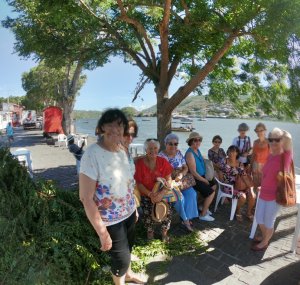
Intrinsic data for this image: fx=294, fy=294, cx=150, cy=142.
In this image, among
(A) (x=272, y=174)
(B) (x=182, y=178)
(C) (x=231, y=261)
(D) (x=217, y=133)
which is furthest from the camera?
(D) (x=217, y=133)

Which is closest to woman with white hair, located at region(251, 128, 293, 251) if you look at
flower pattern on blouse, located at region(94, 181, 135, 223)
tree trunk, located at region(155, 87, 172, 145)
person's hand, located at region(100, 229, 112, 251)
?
flower pattern on blouse, located at region(94, 181, 135, 223)

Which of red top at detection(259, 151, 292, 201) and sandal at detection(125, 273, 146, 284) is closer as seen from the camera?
sandal at detection(125, 273, 146, 284)

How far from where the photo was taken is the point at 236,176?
531 cm

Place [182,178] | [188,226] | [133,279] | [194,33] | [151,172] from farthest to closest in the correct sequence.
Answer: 1. [194,33]
2. [182,178]
3. [188,226]
4. [151,172]
5. [133,279]

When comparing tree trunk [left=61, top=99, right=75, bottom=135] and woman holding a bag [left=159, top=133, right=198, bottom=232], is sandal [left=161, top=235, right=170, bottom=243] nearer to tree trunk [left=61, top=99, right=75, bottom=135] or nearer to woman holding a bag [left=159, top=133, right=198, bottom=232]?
woman holding a bag [left=159, top=133, right=198, bottom=232]

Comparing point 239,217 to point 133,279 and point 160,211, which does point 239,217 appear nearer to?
point 160,211

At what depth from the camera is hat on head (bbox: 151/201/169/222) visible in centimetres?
395

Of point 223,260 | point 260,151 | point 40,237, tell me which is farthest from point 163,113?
point 40,237

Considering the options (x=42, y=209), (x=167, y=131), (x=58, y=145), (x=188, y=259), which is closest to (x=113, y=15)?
(x=167, y=131)

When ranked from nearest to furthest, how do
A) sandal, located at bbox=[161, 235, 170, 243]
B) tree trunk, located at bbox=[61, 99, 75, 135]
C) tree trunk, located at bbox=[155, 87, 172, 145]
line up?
sandal, located at bbox=[161, 235, 170, 243]
tree trunk, located at bbox=[155, 87, 172, 145]
tree trunk, located at bbox=[61, 99, 75, 135]

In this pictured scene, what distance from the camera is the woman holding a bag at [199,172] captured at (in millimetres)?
4988

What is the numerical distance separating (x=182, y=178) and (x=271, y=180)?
1.35 meters

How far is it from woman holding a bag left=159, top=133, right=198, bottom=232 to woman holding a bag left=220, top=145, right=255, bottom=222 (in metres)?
0.92

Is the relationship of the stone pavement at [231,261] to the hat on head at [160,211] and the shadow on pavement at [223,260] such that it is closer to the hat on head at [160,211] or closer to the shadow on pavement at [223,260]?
the shadow on pavement at [223,260]
